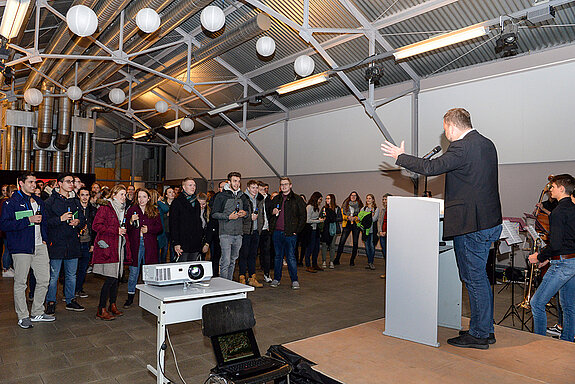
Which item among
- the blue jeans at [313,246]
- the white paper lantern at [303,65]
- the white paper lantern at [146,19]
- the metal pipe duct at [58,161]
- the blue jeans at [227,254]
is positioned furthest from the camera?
the metal pipe duct at [58,161]

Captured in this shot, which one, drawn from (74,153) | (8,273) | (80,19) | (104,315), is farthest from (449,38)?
(74,153)

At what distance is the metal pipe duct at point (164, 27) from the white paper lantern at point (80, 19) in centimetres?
235

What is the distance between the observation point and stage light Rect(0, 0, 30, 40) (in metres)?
4.30

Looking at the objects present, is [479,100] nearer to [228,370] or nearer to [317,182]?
[317,182]

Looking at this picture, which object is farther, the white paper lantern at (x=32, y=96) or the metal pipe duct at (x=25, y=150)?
the metal pipe duct at (x=25, y=150)

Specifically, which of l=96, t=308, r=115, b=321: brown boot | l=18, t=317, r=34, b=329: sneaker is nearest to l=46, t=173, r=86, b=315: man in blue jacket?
l=18, t=317, r=34, b=329: sneaker

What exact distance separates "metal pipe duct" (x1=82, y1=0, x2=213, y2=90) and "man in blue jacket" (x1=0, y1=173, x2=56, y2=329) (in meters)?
4.19

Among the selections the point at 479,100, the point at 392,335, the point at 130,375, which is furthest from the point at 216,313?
the point at 479,100

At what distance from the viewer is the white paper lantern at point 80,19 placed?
4.71 meters

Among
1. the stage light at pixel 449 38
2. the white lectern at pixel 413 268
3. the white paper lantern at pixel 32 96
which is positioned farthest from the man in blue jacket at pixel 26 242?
the stage light at pixel 449 38

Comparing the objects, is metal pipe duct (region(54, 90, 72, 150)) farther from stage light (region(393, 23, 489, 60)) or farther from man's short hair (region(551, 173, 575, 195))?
man's short hair (region(551, 173, 575, 195))

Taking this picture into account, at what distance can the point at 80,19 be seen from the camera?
473 centimetres

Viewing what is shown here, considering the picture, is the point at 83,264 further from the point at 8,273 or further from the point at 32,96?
the point at 32,96

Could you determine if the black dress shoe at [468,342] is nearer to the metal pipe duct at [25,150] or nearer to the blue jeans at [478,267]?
the blue jeans at [478,267]
